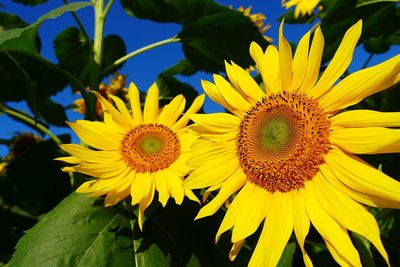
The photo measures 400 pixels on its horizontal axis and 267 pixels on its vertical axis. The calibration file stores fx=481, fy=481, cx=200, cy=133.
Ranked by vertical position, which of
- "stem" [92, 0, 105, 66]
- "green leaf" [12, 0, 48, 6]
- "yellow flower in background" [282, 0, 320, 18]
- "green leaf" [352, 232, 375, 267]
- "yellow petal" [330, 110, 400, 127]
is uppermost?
"green leaf" [12, 0, 48, 6]

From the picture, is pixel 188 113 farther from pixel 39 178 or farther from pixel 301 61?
pixel 39 178

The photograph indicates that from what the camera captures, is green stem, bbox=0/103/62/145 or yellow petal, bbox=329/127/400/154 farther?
green stem, bbox=0/103/62/145

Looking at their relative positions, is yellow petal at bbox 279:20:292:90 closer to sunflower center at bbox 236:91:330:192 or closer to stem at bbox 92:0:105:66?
sunflower center at bbox 236:91:330:192

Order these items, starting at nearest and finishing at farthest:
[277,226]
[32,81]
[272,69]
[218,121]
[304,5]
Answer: [277,226]
[272,69]
[218,121]
[304,5]
[32,81]

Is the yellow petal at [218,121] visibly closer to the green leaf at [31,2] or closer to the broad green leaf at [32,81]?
the broad green leaf at [32,81]

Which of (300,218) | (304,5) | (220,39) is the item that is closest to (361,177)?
(300,218)

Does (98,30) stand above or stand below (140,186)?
above

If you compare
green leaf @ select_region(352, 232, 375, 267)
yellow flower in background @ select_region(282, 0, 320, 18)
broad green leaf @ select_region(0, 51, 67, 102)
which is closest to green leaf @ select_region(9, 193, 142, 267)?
green leaf @ select_region(352, 232, 375, 267)

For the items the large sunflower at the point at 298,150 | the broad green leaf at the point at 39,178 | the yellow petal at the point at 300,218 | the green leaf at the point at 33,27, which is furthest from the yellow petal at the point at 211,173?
the broad green leaf at the point at 39,178
